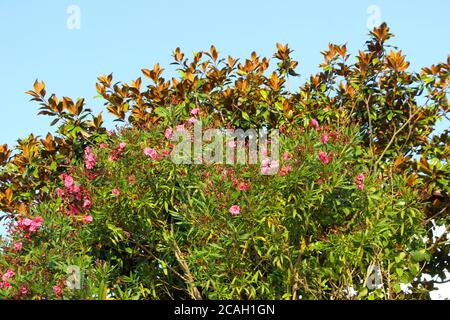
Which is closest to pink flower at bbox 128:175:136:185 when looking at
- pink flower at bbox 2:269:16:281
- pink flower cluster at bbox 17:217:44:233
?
pink flower cluster at bbox 17:217:44:233

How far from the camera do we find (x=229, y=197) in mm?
8258

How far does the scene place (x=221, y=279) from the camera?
8.62m

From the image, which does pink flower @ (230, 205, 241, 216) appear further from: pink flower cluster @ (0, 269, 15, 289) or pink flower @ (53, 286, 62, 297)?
pink flower cluster @ (0, 269, 15, 289)

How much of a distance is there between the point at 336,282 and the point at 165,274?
2.26 metres

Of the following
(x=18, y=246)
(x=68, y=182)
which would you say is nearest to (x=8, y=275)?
(x=18, y=246)

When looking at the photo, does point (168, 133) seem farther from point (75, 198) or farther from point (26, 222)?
point (26, 222)

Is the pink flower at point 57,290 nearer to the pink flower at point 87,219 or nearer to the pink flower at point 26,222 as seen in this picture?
the pink flower at point 26,222

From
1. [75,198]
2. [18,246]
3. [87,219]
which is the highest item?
[75,198]

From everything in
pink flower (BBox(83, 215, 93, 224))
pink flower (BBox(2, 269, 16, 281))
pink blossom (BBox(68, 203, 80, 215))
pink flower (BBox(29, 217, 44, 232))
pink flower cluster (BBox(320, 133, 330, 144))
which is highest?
pink flower cluster (BBox(320, 133, 330, 144))

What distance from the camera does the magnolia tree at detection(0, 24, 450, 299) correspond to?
845 cm

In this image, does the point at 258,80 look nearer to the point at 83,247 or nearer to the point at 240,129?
the point at 240,129
